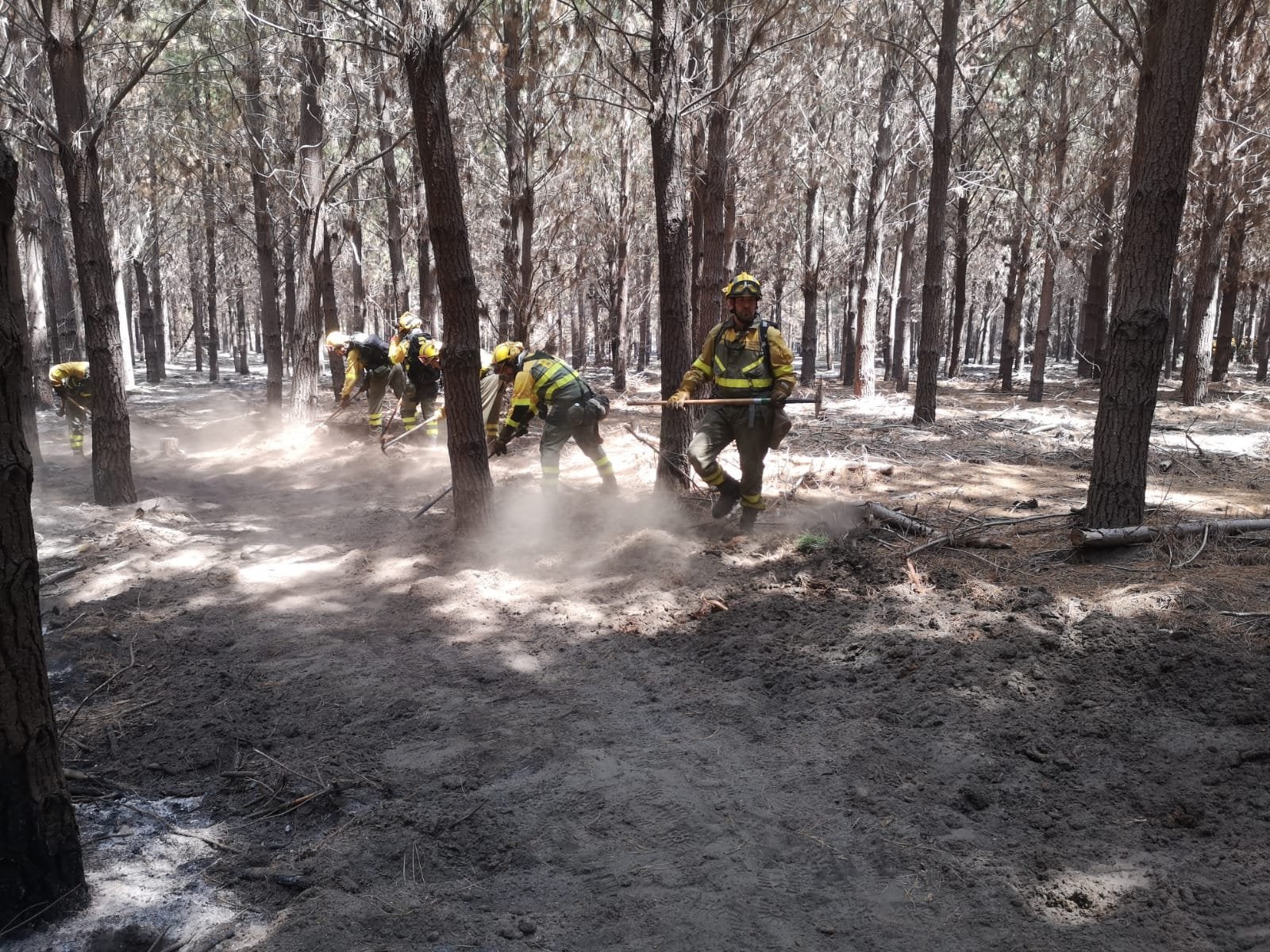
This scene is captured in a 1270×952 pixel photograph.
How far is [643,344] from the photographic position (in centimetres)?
3095

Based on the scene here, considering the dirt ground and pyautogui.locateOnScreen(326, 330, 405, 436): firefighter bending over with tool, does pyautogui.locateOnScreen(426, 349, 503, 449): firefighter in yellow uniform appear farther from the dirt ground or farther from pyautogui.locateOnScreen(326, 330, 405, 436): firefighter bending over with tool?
pyautogui.locateOnScreen(326, 330, 405, 436): firefighter bending over with tool

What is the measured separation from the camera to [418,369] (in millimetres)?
12273

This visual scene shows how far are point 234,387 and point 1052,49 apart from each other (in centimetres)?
2158

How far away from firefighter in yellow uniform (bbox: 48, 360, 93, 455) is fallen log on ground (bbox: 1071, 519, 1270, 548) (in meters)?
13.3

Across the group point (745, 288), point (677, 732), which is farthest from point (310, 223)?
point (677, 732)

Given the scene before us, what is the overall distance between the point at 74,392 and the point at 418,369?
547cm

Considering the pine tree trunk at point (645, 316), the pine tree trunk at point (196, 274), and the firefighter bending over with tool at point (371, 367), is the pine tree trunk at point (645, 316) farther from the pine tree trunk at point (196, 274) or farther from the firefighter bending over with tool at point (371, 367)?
the firefighter bending over with tool at point (371, 367)

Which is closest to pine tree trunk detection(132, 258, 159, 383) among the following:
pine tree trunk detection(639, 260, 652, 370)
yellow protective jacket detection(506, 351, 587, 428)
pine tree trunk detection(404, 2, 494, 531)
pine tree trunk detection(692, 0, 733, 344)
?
pine tree trunk detection(639, 260, 652, 370)

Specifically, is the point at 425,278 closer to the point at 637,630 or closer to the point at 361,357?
the point at 361,357

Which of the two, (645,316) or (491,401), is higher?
(645,316)

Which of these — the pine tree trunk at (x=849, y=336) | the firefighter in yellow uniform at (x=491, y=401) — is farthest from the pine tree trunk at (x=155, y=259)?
the pine tree trunk at (x=849, y=336)

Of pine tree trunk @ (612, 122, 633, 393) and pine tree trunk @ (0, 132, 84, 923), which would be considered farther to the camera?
pine tree trunk @ (612, 122, 633, 393)

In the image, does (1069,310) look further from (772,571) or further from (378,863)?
(378,863)

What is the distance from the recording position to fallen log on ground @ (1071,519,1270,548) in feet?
16.6
